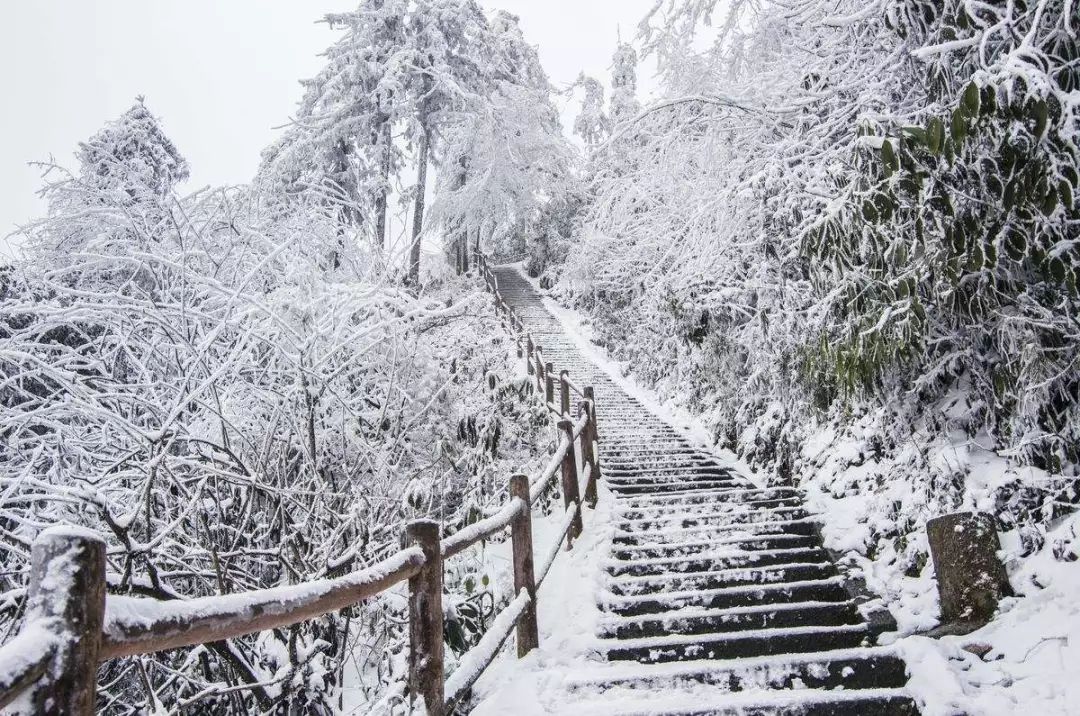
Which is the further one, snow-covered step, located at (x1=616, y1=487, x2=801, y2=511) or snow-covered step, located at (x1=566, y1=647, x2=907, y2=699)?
snow-covered step, located at (x1=616, y1=487, x2=801, y2=511)

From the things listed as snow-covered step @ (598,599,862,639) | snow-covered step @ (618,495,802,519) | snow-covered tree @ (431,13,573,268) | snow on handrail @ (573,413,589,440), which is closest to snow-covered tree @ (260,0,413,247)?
snow-covered tree @ (431,13,573,268)

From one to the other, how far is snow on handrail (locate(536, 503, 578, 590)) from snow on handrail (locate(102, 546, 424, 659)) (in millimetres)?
2708

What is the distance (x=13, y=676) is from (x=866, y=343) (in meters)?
5.04

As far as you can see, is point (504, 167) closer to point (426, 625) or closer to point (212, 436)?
point (212, 436)

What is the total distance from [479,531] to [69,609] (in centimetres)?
210

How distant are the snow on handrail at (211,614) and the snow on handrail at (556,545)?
2.71 meters

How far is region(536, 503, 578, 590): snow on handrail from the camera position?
186 inches

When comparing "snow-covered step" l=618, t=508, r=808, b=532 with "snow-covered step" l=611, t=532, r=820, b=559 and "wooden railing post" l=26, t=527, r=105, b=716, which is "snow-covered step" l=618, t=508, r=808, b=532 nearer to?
"snow-covered step" l=611, t=532, r=820, b=559

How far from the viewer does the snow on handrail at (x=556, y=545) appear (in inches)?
186

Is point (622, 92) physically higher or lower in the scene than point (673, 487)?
higher

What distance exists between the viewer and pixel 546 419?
41.5 ft

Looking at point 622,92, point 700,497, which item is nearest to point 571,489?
point 700,497

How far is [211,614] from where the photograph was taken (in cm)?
146

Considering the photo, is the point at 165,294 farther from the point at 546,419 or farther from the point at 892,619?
the point at 546,419
